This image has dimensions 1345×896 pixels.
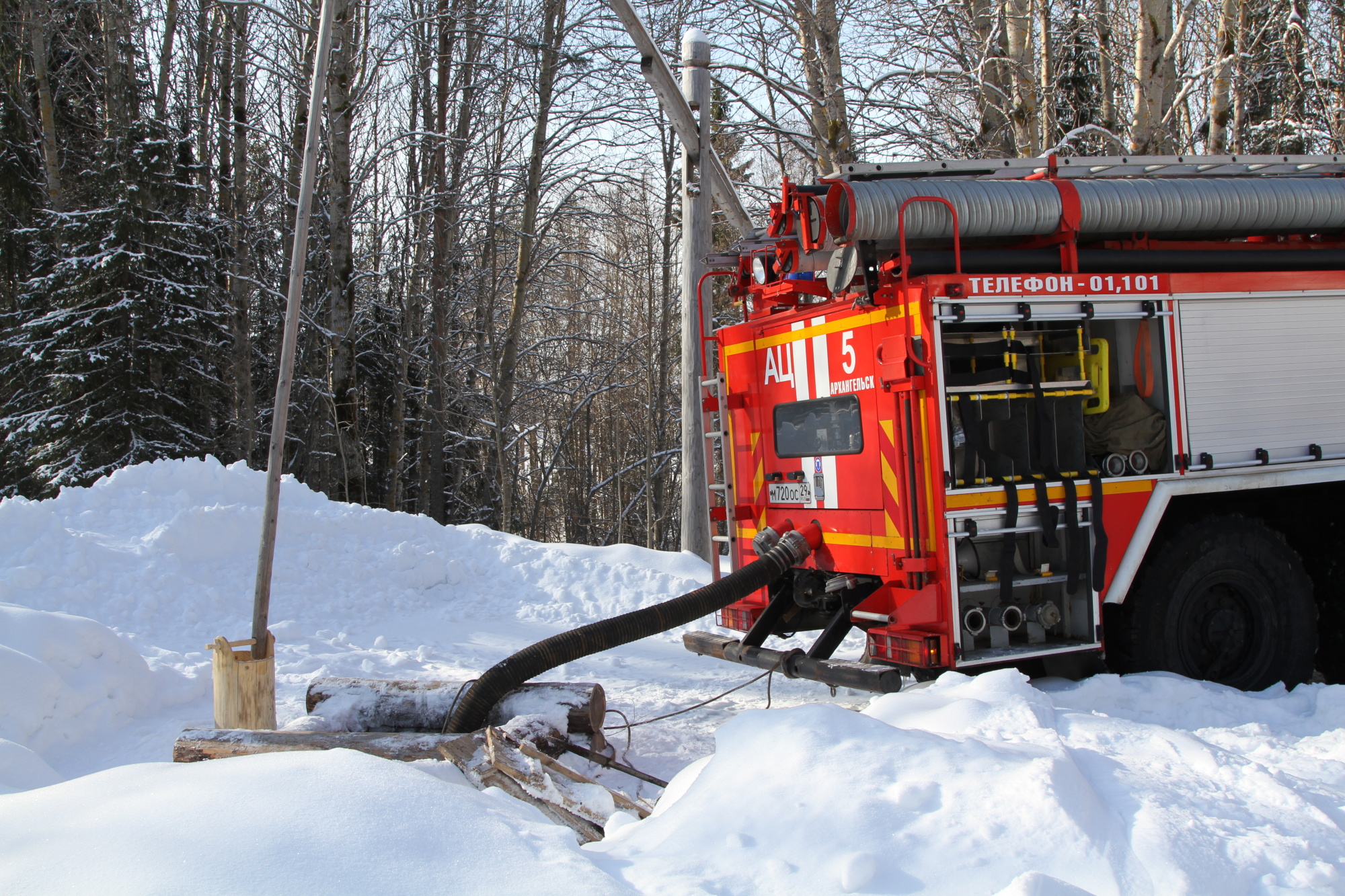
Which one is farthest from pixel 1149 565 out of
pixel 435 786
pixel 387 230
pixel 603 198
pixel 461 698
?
pixel 387 230

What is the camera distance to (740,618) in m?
6.72

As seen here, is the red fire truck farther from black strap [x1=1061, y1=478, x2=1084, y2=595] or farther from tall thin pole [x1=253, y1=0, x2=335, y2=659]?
tall thin pole [x1=253, y1=0, x2=335, y2=659]

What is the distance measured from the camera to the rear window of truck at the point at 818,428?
5.93 meters

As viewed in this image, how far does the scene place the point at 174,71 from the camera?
21250 millimetres

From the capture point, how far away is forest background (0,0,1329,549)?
14758mm

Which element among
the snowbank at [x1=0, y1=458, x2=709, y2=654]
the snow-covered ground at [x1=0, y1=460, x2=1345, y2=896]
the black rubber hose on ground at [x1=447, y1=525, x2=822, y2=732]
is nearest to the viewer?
the snow-covered ground at [x1=0, y1=460, x2=1345, y2=896]

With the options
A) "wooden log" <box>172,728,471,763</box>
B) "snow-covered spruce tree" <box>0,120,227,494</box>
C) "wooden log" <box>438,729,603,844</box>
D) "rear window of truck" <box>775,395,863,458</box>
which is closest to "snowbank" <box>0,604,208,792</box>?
"wooden log" <box>172,728,471,763</box>

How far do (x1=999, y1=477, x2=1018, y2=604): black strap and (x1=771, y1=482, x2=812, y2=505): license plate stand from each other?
1.31 meters

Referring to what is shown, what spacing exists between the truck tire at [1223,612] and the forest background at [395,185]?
8297 millimetres

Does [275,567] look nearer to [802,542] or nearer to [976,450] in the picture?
[802,542]

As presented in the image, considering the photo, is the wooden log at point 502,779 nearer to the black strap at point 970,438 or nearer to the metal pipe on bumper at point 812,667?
the metal pipe on bumper at point 812,667

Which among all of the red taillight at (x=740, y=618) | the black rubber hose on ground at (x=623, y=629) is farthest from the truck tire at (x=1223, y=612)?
the red taillight at (x=740, y=618)

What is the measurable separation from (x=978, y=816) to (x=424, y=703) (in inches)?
134

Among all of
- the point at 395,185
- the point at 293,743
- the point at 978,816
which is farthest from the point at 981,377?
the point at 395,185
